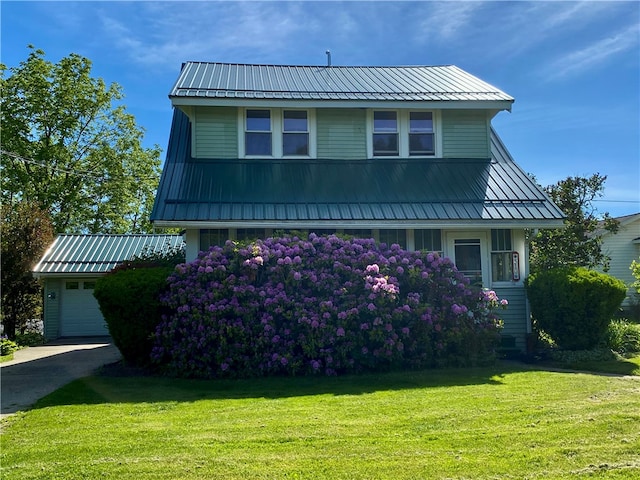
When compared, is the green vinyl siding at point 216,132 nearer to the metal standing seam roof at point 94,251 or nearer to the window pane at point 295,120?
the window pane at point 295,120

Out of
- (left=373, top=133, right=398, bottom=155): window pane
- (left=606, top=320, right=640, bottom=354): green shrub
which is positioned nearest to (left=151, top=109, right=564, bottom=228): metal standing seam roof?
(left=373, top=133, right=398, bottom=155): window pane

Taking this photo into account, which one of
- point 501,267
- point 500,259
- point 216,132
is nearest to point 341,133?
point 216,132

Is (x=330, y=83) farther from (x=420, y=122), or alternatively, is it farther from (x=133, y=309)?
(x=133, y=309)

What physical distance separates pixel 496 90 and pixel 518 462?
11.6 meters

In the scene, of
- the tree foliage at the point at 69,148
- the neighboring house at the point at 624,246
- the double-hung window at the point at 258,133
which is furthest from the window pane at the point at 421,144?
the tree foliage at the point at 69,148

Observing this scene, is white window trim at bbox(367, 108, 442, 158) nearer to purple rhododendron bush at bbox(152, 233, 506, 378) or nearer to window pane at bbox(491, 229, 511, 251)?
window pane at bbox(491, 229, 511, 251)

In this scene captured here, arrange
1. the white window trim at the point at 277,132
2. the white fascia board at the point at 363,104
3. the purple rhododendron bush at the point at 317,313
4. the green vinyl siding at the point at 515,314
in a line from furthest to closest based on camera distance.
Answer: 1. the white window trim at the point at 277,132
2. the white fascia board at the point at 363,104
3. the green vinyl siding at the point at 515,314
4. the purple rhododendron bush at the point at 317,313

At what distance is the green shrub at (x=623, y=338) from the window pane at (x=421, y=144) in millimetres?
5935

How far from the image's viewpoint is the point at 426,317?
29.8 ft

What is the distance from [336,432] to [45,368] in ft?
25.3

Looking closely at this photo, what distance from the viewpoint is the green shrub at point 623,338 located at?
423 inches

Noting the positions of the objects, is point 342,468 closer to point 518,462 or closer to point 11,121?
point 518,462

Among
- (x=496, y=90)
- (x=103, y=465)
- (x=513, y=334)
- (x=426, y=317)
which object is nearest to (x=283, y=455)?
(x=103, y=465)

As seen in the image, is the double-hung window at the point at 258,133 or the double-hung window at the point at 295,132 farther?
the double-hung window at the point at 295,132
